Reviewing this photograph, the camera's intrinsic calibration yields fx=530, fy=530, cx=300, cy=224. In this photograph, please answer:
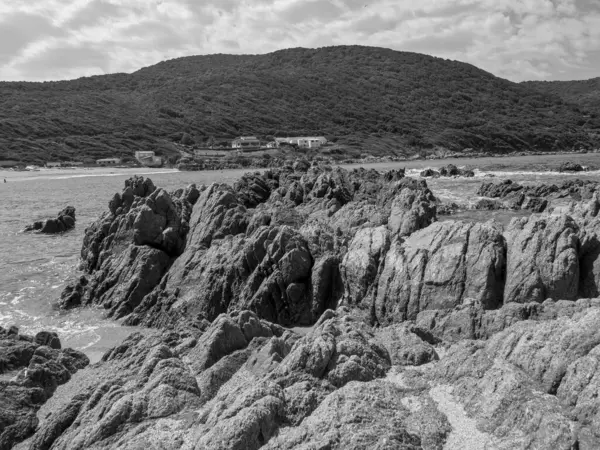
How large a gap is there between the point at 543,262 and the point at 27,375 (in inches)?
693

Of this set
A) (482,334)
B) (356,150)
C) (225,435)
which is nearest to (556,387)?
(482,334)

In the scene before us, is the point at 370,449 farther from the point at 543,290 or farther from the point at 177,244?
the point at 177,244

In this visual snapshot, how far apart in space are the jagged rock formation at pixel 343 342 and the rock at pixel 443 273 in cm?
6

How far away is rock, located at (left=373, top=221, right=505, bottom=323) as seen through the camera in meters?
19.1

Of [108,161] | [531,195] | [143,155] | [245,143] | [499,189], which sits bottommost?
[531,195]

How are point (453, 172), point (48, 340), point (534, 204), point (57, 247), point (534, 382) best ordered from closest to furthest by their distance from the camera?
1. point (534, 382)
2. point (48, 340)
3. point (57, 247)
4. point (534, 204)
5. point (453, 172)

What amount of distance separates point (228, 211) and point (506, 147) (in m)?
186

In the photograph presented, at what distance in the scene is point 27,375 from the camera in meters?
16.4

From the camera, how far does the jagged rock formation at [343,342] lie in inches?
406

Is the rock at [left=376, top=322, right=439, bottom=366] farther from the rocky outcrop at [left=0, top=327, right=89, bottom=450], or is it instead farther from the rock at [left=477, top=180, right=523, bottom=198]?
the rock at [left=477, top=180, right=523, bottom=198]

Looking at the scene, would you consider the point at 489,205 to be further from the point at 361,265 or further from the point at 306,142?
the point at 306,142

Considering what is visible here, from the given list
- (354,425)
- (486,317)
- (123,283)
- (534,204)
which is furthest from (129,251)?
(534,204)

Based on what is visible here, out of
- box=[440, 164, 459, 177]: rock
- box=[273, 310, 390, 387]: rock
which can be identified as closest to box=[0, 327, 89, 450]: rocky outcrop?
box=[273, 310, 390, 387]: rock

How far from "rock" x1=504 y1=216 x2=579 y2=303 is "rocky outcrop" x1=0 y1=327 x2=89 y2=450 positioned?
15280 mm
